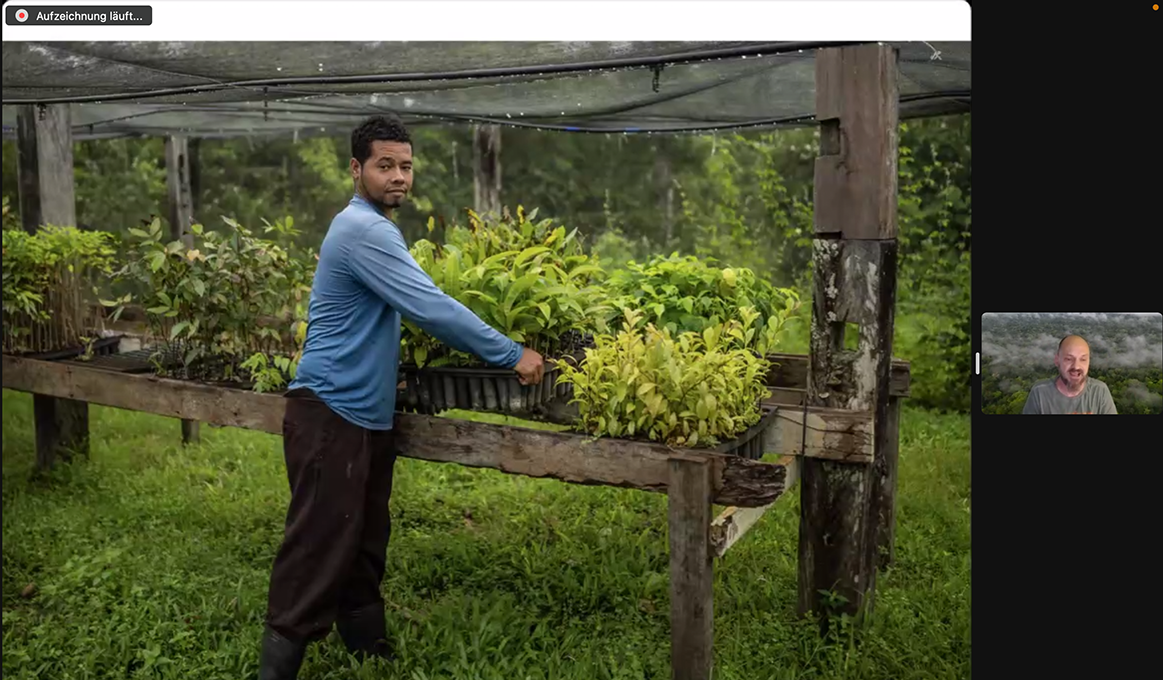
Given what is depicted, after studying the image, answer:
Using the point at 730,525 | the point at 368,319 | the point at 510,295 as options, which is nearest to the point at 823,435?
the point at 730,525

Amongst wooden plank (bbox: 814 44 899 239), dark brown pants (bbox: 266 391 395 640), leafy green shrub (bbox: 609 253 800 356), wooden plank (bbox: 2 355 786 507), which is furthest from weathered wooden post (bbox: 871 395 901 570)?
dark brown pants (bbox: 266 391 395 640)

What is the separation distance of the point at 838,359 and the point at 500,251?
4.48 feet

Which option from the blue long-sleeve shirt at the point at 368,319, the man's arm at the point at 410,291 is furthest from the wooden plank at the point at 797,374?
the man's arm at the point at 410,291

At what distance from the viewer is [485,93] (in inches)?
216

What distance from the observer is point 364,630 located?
391 cm

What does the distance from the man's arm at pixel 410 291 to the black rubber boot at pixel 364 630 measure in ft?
3.85

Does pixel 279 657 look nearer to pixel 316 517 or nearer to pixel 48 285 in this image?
pixel 316 517

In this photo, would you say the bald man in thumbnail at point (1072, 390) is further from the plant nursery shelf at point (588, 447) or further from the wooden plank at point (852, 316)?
the wooden plank at point (852, 316)

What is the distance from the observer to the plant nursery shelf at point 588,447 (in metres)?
3.28

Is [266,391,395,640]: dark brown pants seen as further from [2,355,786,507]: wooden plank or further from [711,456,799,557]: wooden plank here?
[711,456,799,557]: wooden plank

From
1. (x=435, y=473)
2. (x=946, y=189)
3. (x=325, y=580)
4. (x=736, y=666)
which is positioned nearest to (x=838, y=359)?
(x=736, y=666)

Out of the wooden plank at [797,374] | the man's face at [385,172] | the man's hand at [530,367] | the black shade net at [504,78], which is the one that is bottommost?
the wooden plank at [797,374]

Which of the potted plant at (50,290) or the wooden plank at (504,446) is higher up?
the potted plant at (50,290)

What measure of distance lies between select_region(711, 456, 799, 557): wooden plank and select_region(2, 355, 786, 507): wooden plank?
0.11 meters
